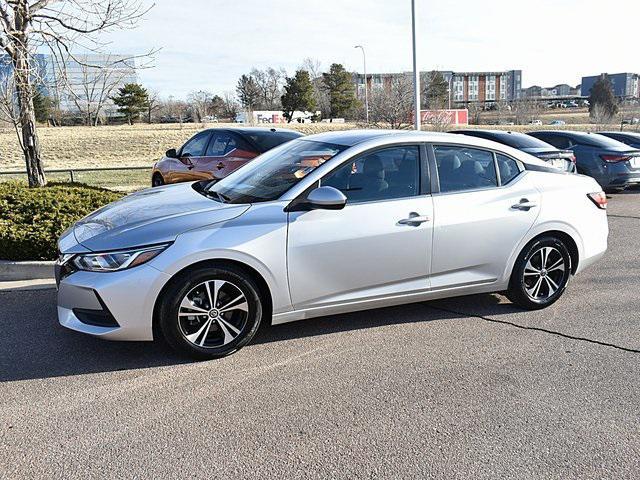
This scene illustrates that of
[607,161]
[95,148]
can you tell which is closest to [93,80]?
[607,161]

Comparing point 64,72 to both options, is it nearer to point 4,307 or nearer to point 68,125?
point 4,307

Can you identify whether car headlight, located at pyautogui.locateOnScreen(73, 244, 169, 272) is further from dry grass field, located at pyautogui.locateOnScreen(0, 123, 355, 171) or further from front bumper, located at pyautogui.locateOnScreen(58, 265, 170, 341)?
dry grass field, located at pyautogui.locateOnScreen(0, 123, 355, 171)

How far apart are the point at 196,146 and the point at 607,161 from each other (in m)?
8.57

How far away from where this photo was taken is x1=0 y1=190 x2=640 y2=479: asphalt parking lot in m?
2.83

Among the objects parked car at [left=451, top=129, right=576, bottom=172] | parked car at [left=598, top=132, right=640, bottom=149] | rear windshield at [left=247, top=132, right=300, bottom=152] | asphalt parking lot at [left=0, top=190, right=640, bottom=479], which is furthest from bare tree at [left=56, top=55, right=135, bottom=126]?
parked car at [left=598, top=132, right=640, bottom=149]

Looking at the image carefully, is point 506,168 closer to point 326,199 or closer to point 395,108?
point 326,199

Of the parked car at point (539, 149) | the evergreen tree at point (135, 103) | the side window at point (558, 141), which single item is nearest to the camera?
the parked car at point (539, 149)

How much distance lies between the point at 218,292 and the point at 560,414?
2290 mm

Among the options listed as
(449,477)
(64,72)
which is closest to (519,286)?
(449,477)

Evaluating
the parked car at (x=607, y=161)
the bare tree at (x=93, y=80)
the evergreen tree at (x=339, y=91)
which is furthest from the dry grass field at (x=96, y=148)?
the evergreen tree at (x=339, y=91)

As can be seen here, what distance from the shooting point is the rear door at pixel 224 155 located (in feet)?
28.6

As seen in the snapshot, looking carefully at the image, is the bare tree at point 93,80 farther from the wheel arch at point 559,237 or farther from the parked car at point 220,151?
the wheel arch at point 559,237

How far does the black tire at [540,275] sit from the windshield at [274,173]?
6.24 ft

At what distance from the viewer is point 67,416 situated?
3258 mm
